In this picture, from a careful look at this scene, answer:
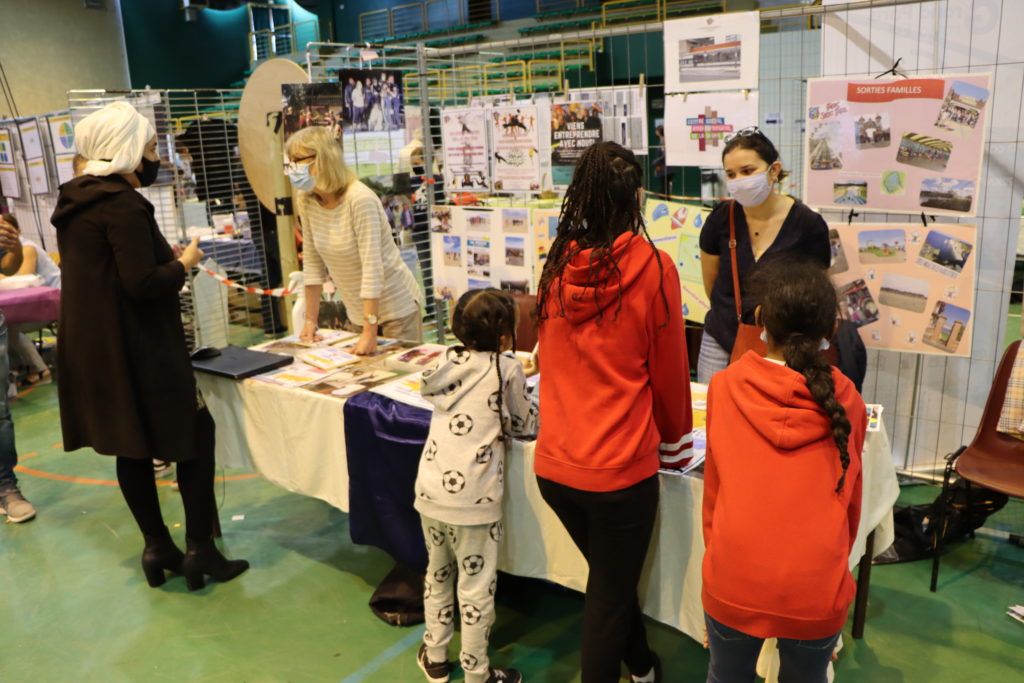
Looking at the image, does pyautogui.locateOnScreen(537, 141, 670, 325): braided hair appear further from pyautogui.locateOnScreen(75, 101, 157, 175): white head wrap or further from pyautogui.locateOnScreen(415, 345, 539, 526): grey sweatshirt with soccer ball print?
pyautogui.locateOnScreen(75, 101, 157, 175): white head wrap

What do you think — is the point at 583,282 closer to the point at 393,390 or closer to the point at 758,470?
the point at 758,470

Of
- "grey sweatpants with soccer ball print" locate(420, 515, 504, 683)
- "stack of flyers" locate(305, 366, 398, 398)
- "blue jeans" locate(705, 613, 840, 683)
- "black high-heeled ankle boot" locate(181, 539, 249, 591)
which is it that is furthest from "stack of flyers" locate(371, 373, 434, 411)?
"blue jeans" locate(705, 613, 840, 683)

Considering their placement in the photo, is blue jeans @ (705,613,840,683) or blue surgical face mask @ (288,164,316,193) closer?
blue jeans @ (705,613,840,683)

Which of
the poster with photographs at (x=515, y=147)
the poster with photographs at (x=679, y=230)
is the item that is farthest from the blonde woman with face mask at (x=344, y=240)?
the poster with photographs at (x=679, y=230)

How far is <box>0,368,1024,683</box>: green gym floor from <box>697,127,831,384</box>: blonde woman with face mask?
1.09 meters

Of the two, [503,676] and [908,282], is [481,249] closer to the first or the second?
[908,282]

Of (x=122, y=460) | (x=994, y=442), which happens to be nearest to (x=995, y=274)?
(x=994, y=442)

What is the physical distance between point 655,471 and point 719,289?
45.2 inches

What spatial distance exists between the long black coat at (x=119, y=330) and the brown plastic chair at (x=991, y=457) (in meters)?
2.76

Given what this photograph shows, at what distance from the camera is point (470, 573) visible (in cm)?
241

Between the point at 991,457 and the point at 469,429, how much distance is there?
6.68 ft

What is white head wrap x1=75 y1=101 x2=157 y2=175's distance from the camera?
270cm

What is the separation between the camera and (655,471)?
6.57ft

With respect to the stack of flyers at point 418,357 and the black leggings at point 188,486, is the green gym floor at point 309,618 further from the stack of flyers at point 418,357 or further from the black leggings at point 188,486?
the stack of flyers at point 418,357
